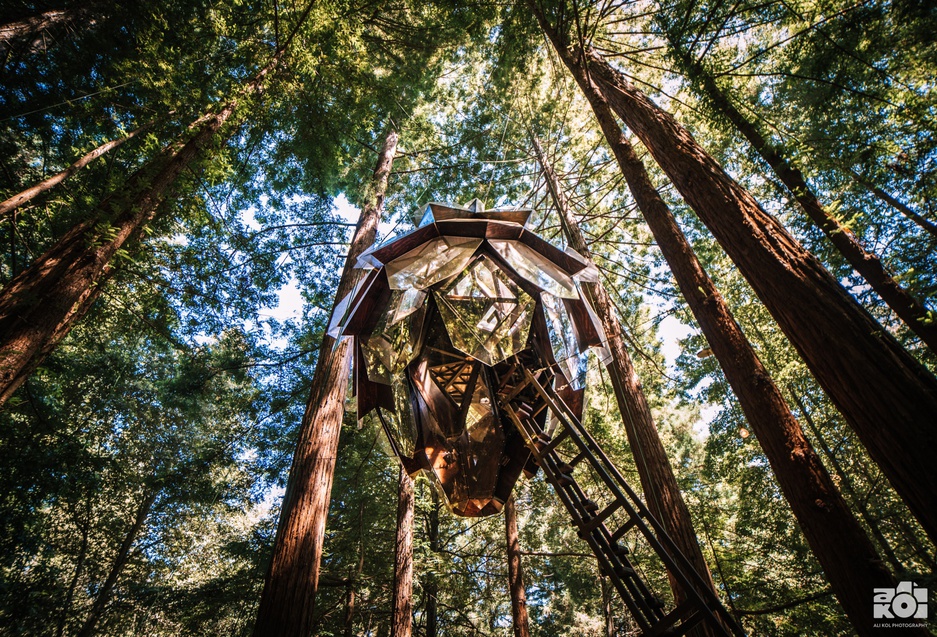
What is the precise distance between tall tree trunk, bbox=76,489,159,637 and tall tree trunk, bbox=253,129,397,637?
324 inches

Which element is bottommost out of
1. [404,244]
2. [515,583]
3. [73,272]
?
[515,583]

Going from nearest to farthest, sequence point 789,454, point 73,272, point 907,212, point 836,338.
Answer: point 836,338 < point 789,454 < point 73,272 < point 907,212

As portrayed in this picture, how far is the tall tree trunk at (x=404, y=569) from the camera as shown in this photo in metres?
A: 5.86

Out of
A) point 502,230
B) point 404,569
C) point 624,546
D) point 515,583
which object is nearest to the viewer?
point 624,546

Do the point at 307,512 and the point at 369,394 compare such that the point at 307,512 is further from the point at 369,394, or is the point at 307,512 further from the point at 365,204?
the point at 365,204

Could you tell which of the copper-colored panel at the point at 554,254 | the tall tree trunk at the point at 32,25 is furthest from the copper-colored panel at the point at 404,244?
the tall tree trunk at the point at 32,25

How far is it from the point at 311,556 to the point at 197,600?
729 cm

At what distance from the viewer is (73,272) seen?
2631 millimetres

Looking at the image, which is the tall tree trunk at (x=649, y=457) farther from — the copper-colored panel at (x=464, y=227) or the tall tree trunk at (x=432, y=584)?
the tall tree trunk at (x=432, y=584)

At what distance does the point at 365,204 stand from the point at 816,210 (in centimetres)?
587

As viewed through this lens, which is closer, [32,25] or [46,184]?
[46,184]

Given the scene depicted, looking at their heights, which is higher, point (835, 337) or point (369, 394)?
point (369, 394)

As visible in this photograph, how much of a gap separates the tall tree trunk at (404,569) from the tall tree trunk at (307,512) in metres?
2.39

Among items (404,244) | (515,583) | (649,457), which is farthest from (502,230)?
(515,583)
